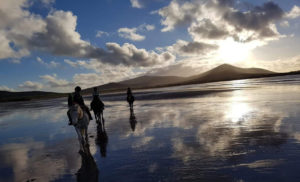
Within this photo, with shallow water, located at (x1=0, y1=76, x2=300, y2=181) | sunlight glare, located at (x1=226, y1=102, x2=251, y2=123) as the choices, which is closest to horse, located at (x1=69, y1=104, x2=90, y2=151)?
shallow water, located at (x1=0, y1=76, x2=300, y2=181)

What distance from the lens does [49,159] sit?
8.70 m

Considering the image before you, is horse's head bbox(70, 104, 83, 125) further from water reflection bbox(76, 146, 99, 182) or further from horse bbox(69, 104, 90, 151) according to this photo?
water reflection bbox(76, 146, 99, 182)

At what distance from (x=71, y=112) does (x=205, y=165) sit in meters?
6.03

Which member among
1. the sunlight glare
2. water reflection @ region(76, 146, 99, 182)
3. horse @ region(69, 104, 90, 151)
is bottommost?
water reflection @ region(76, 146, 99, 182)

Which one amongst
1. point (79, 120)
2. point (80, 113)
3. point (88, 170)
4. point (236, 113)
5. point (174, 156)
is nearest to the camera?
point (88, 170)

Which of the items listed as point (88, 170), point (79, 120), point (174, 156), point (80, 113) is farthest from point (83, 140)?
point (174, 156)

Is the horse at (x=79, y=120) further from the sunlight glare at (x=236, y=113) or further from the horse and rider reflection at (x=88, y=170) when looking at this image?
the sunlight glare at (x=236, y=113)

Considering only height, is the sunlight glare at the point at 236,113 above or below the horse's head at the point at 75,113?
below

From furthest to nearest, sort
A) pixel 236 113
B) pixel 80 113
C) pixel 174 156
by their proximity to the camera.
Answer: pixel 236 113 < pixel 80 113 < pixel 174 156

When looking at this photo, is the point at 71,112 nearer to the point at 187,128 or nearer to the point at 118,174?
the point at 118,174

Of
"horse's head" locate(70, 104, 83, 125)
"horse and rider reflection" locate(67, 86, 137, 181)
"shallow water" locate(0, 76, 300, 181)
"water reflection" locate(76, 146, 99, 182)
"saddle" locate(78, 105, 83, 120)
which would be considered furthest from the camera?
"saddle" locate(78, 105, 83, 120)

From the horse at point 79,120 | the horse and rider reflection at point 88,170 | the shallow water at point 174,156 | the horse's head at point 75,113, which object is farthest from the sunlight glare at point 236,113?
the horse's head at point 75,113

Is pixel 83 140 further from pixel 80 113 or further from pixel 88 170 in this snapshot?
pixel 88 170

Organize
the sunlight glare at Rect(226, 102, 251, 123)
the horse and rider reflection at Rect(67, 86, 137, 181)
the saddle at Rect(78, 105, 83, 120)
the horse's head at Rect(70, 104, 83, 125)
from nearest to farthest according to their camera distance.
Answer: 1. the horse and rider reflection at Rect(67, 86, 137, 181)
2. the horse's head at Rect(70, 104, 83, 125)
3. the saddle at Rect(78, 105, 83, 120)
4. the sunlight glare at Rect(226, 102, 251, 123)
